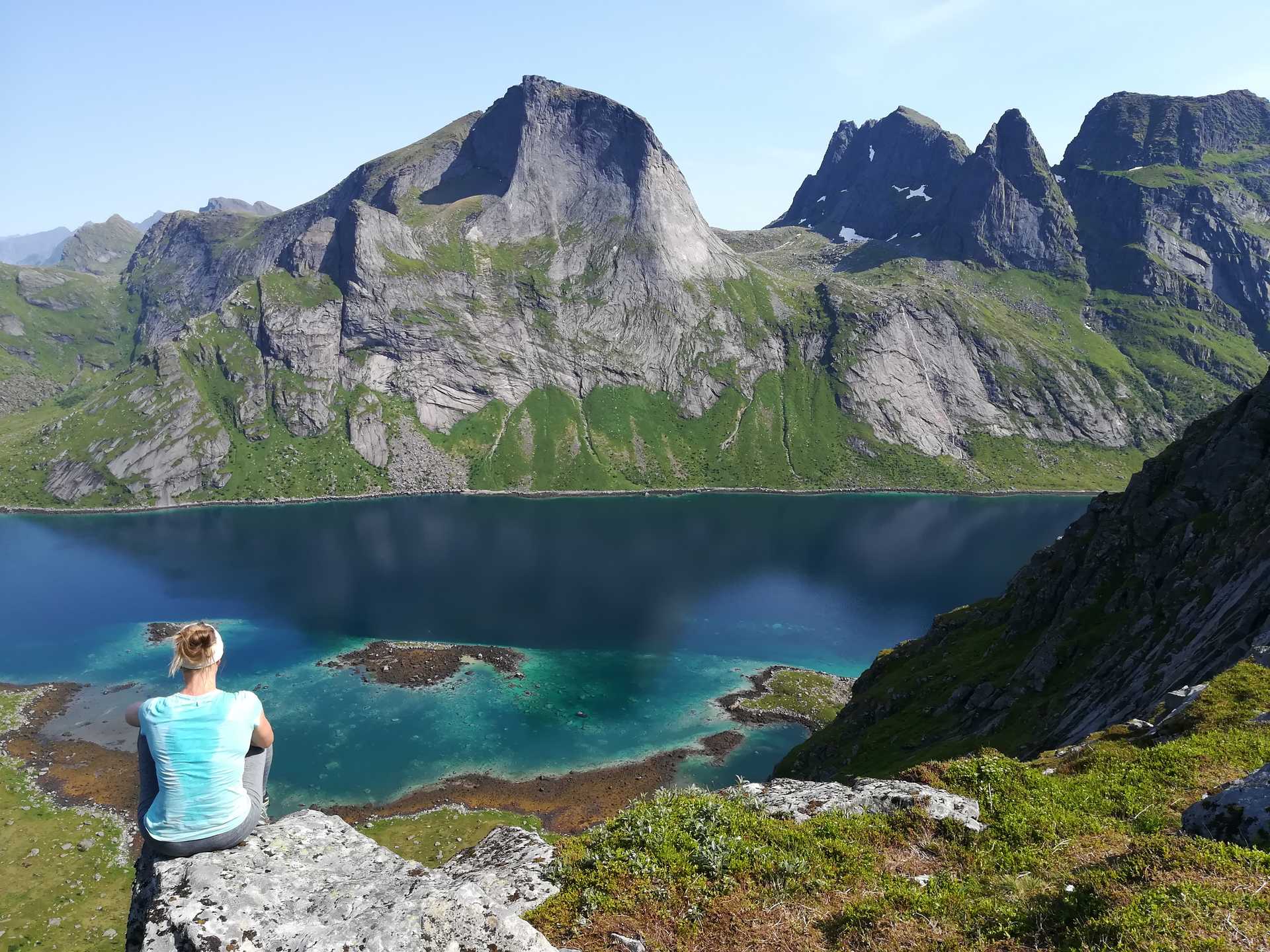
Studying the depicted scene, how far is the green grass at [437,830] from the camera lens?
5984cm

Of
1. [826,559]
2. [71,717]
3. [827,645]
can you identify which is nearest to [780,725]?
[827,645]

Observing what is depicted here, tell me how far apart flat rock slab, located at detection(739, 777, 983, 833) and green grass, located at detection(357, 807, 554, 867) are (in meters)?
49.7

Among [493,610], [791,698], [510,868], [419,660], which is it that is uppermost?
[510,868]

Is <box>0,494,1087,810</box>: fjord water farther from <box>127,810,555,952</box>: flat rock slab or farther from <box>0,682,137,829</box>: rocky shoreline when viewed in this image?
<box>127,810,555,952</box>: flat rock slab

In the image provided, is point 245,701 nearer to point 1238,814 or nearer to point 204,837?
point 204,837

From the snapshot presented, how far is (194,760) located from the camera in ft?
27.0

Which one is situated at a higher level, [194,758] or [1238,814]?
[194,758]

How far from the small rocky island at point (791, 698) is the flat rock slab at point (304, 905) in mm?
84679

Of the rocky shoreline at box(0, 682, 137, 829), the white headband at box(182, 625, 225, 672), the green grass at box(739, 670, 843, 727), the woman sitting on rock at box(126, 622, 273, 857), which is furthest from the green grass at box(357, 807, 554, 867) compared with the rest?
the white headband at box(182, 625, 225, 672)

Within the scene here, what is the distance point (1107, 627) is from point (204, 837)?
183ft

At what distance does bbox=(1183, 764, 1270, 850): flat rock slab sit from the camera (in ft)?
36.3

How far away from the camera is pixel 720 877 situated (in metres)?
11.2

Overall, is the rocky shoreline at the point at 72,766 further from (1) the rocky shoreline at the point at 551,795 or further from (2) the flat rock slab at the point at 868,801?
(2) the flat rock slab at the point at 868,801

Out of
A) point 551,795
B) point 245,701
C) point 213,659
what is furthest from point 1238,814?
point 551,795
